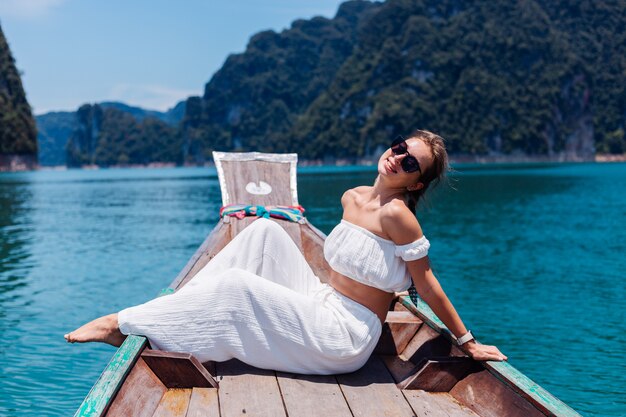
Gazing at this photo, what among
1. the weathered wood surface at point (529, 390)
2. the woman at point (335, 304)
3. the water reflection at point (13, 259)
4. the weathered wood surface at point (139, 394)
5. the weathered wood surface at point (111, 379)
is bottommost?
the water reflection at point (13, 259)

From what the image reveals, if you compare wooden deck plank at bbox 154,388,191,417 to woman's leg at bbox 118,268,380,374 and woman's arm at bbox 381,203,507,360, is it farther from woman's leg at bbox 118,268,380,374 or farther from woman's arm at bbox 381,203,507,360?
woman's arm at bbox 381,203,507,360

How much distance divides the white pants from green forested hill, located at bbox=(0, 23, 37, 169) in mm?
105088

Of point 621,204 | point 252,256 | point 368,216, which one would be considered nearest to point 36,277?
point 252,256

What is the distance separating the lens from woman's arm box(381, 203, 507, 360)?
3.02 meters

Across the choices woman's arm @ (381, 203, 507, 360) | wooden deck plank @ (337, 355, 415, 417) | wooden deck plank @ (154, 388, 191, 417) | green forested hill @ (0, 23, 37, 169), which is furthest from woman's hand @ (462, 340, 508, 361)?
green forested hill @ (0, 23, 37, 169)

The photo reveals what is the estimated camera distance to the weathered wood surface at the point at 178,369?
3051 mm

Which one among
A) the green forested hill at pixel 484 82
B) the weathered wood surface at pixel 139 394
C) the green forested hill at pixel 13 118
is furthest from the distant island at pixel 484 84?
the weathered wood surface at pixel 139 394

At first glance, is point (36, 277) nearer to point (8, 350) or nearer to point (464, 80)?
point (8, 350)

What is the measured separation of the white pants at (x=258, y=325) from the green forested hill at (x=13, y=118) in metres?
105

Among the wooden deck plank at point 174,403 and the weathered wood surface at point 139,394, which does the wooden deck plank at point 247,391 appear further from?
the weathered wood surface at point 139,394

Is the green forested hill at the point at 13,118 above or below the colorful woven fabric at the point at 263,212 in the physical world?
above

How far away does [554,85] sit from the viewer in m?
133

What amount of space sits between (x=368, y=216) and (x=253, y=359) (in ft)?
3.10

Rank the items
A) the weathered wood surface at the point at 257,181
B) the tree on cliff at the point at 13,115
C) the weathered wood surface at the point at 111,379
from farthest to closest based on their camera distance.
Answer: the tree on cliff at the point at 13,115, the weathered wood surface at the point at 257,181, the weathered wood surface at the point at 111,379
